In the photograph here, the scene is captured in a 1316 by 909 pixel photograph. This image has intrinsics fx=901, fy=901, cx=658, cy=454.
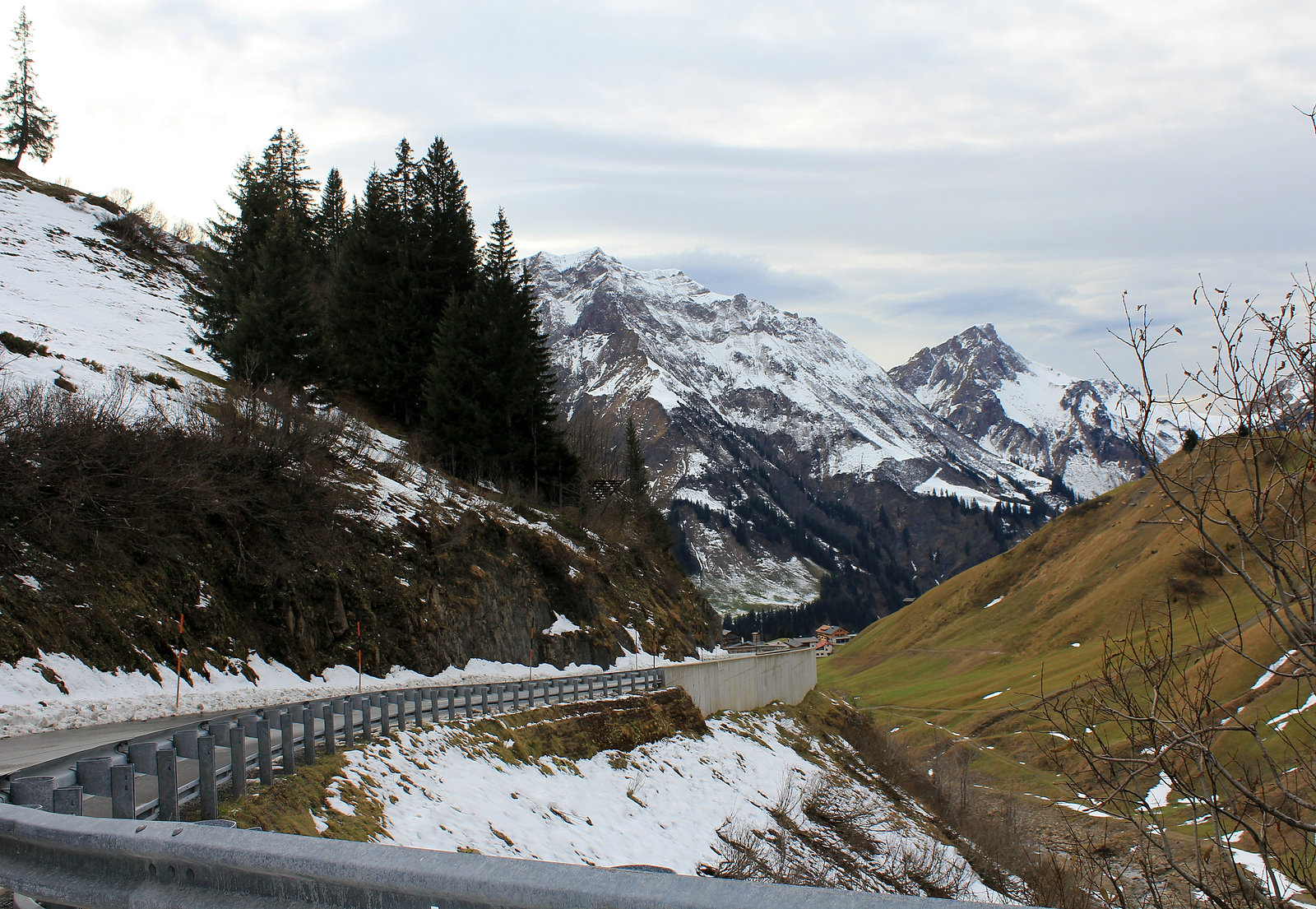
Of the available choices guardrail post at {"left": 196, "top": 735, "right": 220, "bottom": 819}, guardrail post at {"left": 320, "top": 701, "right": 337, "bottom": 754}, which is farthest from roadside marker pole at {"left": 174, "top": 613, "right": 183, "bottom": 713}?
guardrail post at {"left": 196, "top": 735, "right": 220, "bottom": 819}

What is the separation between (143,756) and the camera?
830 centimetres

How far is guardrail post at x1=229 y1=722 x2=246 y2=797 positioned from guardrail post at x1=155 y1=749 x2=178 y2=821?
7.05 ft

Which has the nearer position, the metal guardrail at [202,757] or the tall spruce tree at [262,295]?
the metal guardrail at [202,757]

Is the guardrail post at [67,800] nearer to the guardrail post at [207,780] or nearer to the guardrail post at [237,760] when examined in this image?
the guardrail post at [207,780]

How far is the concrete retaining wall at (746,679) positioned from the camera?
3400 centimetres

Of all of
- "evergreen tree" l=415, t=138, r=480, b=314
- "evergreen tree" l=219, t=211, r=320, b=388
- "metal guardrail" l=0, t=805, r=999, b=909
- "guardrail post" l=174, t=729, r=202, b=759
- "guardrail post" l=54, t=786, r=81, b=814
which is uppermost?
"evergreen tree" l=415, t=138, r=480, b=314

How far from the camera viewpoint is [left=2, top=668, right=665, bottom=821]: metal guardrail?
675cm

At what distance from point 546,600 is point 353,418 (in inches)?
489

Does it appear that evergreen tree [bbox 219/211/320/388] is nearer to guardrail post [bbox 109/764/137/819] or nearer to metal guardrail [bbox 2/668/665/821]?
metal guardrail [bbox 2/668/665/821]

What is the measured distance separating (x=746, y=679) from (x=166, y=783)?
34610 mm

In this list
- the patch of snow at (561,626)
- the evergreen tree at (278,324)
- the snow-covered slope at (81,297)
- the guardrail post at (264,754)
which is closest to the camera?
the guardrail post at (264,754)

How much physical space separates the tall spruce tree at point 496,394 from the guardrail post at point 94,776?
131ft

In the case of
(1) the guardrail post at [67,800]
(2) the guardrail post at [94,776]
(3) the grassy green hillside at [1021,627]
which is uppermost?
(1) the guardrail post at [67,800]

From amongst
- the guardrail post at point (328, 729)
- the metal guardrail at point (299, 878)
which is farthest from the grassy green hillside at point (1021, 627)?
the metal guardrail at point (299, 878)
